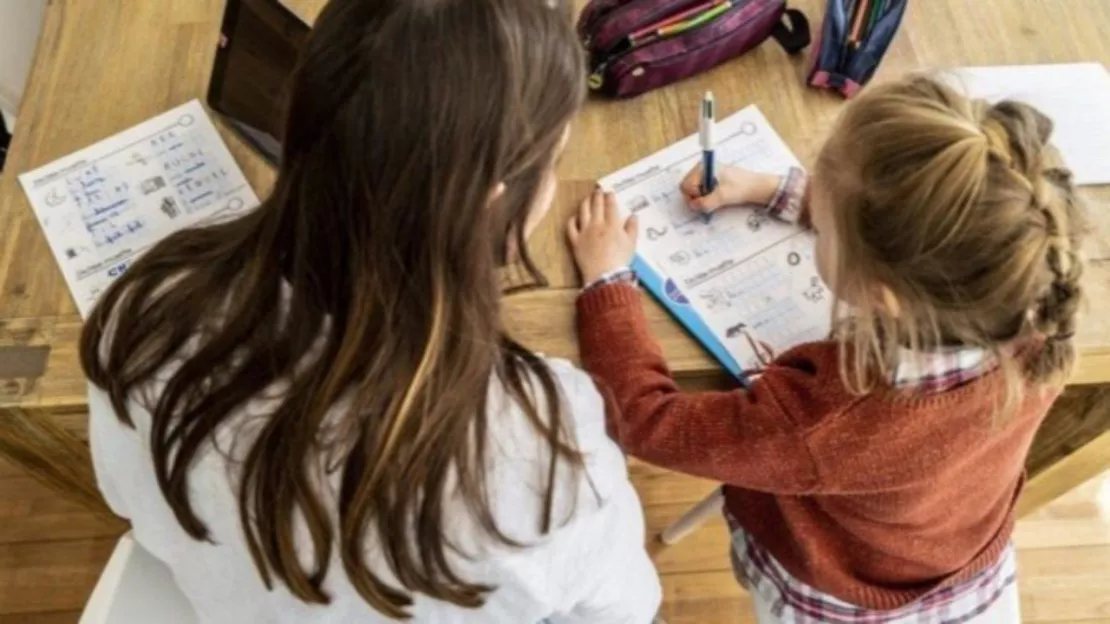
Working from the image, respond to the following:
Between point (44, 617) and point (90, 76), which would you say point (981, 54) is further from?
point (44, 617)

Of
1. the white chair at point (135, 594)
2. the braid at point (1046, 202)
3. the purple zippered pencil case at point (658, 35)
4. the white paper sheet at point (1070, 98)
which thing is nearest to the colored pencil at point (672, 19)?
the purple zippered pencil case at point (658, 35)

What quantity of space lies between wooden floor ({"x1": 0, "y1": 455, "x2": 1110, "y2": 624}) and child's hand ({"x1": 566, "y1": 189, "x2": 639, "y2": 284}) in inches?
28.5

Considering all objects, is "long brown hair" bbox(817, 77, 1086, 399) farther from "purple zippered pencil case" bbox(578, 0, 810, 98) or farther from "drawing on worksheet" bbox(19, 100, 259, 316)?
"drawing on worksheet" bbox(19, 100, 259, 316)

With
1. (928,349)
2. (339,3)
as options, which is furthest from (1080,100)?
(339,3)

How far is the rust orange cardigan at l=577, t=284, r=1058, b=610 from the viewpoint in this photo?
904 millimetres

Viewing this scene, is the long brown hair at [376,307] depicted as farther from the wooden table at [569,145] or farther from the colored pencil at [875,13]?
the colored pencil at [875,13]

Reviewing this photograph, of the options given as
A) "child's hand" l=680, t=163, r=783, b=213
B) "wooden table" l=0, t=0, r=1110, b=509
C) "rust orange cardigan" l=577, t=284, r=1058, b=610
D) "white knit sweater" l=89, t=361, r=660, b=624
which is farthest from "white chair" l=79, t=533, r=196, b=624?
"child's hand" l=680, t=163, r=783, b=213

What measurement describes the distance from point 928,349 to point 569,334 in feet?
1.09

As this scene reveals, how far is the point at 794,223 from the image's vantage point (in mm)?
1078

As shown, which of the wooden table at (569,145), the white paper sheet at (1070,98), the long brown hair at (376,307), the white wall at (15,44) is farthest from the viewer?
the white wall at (15,44)

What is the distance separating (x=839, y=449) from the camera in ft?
3.00

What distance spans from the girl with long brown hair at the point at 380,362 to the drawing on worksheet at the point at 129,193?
0.23 m

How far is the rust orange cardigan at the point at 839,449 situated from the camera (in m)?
0.90

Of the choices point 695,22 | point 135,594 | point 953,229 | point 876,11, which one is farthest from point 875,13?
point 135,594
